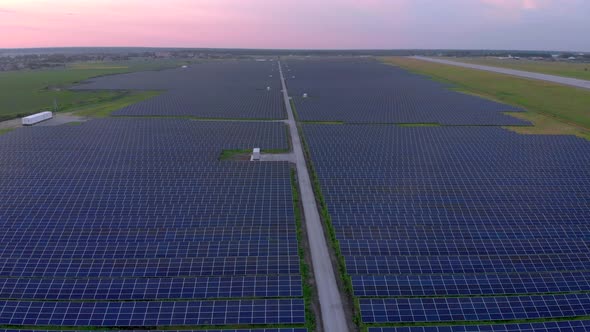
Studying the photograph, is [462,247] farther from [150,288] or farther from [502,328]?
[150,288]

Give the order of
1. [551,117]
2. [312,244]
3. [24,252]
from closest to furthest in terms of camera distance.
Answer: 1. [24,252]
2. [312,244]
3. [551,117]

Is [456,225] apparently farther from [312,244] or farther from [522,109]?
[522,109]

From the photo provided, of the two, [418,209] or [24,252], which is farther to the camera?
[418,209]

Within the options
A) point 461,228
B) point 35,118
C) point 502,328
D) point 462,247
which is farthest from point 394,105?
point 35,118

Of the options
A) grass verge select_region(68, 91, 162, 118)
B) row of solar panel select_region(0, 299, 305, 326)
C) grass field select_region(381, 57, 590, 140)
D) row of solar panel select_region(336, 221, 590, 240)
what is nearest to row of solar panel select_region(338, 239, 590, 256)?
row of solar panel select_region(336, 221, 590, 240)

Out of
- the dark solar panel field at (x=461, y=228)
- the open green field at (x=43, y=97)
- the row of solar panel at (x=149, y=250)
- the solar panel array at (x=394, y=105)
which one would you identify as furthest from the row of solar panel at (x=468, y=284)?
the open green field at (x=43, y=97)

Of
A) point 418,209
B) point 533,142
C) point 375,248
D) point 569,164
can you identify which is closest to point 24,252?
point 375,248
